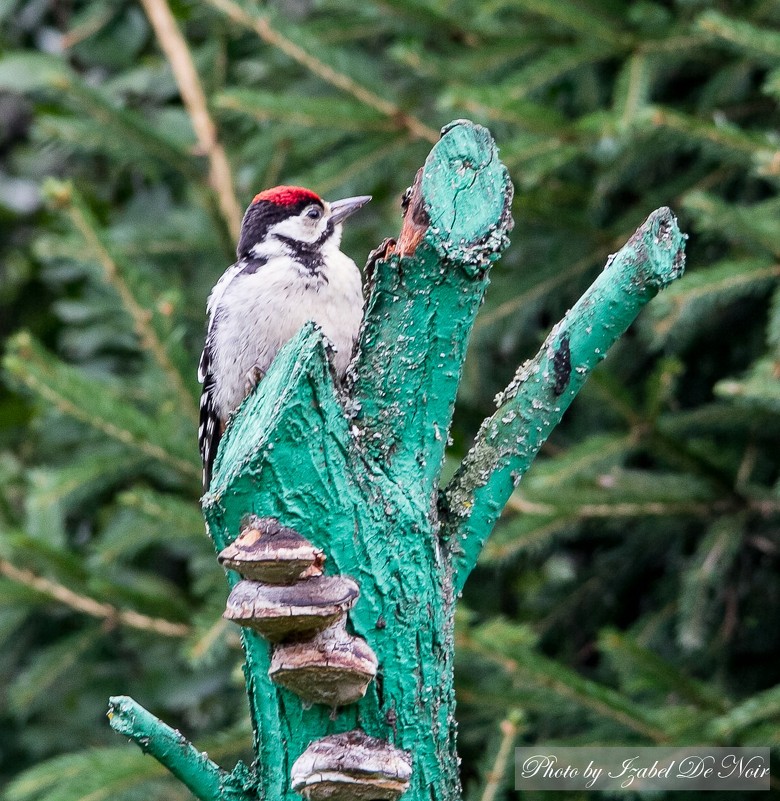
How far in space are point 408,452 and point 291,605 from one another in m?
0.34

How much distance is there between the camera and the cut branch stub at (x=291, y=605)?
1.55 metres

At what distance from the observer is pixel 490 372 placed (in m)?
4.08

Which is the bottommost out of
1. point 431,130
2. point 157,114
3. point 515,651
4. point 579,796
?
point 579,796

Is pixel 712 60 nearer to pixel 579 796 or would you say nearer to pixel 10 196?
pixel 579 796

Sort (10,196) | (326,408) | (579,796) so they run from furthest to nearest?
(10,196)
(579,796)
(326,408)

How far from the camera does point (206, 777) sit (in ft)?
5.63

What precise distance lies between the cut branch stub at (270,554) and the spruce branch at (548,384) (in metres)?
0.32

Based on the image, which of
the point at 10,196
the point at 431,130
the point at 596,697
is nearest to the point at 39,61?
the point at 10,196

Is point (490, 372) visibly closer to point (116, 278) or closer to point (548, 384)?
point (116, 278)

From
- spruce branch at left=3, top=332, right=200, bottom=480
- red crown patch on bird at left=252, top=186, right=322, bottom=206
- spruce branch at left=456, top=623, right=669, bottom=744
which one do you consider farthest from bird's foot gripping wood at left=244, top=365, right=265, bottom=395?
spruce branch at left=456, top=623, right=669, bottom=744

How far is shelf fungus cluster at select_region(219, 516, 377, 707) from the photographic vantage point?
1.55m

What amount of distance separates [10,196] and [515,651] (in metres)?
3.54

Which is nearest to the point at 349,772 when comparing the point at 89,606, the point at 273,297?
the point at 273,297

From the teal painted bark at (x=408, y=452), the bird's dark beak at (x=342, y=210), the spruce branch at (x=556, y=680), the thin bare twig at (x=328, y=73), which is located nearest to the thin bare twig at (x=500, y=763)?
the spruce branch at (x=556, y=680)
